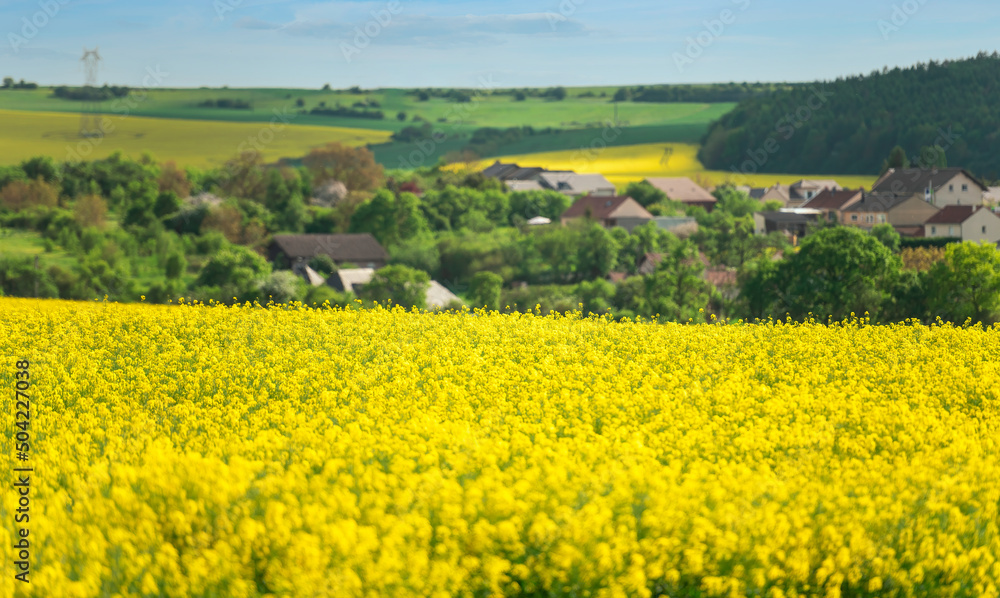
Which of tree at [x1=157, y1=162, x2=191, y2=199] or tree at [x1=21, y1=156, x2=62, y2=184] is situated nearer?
tree at [x1=157, y1=162, x2=191, y2=199]

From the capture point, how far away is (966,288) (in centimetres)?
3878

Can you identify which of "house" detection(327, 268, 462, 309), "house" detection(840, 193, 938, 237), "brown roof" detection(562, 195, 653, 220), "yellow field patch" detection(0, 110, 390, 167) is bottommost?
"house" detection(327, 268, 462, 309)

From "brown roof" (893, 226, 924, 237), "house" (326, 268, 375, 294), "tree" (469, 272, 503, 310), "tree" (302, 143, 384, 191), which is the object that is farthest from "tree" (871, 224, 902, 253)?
"tree" (302, 143, 384, 191)

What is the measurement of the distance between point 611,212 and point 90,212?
63121 millimetres

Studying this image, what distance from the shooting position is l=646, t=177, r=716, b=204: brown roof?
152 m

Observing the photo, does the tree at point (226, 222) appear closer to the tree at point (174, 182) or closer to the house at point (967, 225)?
the tree at point (174, 182)

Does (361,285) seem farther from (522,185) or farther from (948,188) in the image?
(522,185)

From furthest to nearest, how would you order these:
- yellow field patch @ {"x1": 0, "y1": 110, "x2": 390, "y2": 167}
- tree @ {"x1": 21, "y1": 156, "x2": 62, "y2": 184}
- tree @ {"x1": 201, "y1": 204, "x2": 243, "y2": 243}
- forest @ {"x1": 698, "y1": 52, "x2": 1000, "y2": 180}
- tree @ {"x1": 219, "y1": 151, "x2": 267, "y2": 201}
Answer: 1. forest @ {"x1": 698, "y1": 52, "x2": 1000, "y2": 180}
2. yellow field patch @ {"x1": 0, "y1": 110, "x2": 390, "y2": 167}
3. tree @ {"x1": 219, "y1": 151, "x2": 267, "y2": 201}
4. tree @ {"x1": 21, "y1": 156, "x2": 62, "y2": 184}
5. tree @ {"x1": 201, "y1": 204, "x2": 243, "y2": 243}

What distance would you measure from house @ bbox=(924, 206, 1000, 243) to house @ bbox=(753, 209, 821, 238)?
812 inches

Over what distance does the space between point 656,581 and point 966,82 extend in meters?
199

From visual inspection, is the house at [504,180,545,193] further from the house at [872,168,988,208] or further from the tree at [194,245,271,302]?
the tree at [194,245,271,302]

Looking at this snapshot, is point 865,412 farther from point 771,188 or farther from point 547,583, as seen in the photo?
point 771,188

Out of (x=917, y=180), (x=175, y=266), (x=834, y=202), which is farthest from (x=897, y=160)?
(x=175, y=266)

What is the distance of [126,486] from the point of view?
29.0 feet
